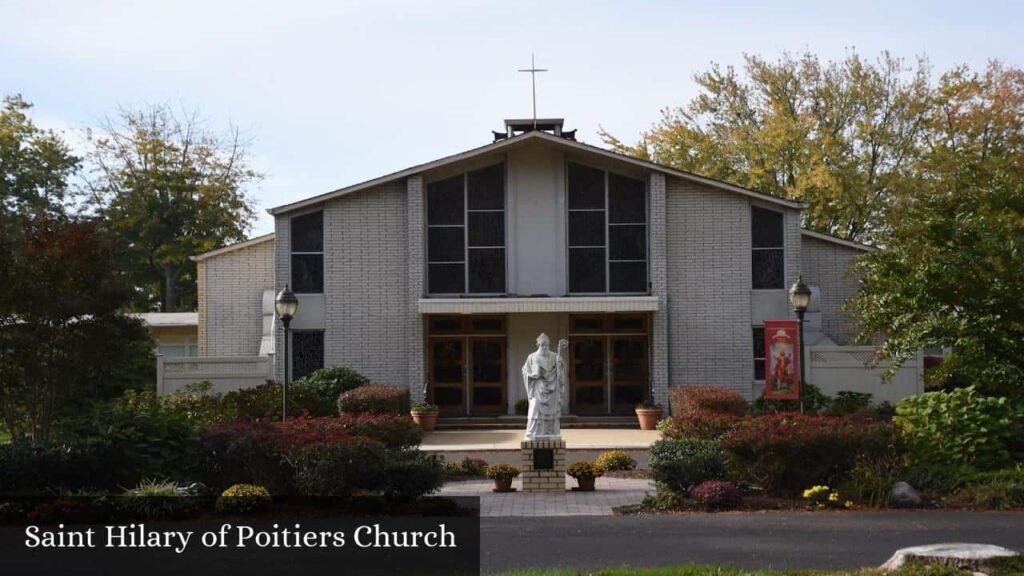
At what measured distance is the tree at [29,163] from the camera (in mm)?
49000

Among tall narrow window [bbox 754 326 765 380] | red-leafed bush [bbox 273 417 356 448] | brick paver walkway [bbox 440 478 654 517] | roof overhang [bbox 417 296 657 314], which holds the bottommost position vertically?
brick paver walkway [bbox 440 478 654 517]

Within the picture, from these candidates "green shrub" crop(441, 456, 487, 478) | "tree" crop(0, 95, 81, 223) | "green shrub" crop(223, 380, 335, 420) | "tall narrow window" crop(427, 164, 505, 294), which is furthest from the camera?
"tree" crop(0, 95, 81, 223)

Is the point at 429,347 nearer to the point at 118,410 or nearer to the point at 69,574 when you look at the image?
the point at 118,410

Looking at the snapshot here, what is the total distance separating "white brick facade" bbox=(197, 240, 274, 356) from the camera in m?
31.9

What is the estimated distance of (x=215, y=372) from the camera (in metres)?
28.3

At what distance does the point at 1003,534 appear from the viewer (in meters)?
14.1

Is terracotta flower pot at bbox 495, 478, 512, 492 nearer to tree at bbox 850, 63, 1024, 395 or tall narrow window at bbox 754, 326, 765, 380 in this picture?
tree at bbox 850, 63, 1024, 395

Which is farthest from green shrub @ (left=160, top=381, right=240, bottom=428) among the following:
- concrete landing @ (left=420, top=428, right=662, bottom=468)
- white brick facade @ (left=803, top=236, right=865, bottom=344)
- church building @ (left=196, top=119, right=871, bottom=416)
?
white brick facade @ (left=803, top=236, right=865, bottom=344)

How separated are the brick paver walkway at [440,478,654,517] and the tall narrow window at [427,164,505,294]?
444 inches

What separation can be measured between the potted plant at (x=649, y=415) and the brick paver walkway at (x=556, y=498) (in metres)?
9.35

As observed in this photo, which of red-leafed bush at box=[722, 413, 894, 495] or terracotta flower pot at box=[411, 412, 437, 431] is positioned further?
terracotta flower pot at box=[411, 412, 437, 431]

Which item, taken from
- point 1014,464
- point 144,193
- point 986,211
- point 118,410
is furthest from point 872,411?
point 144,193

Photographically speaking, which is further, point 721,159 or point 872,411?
point 721,159

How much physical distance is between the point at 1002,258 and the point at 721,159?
2622cm
